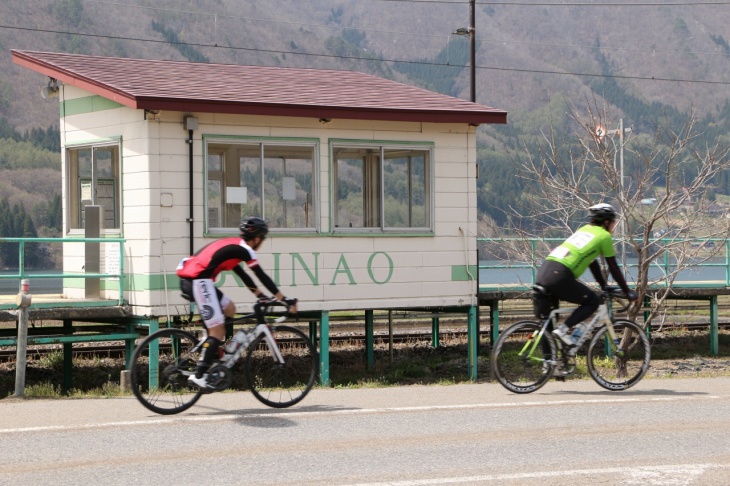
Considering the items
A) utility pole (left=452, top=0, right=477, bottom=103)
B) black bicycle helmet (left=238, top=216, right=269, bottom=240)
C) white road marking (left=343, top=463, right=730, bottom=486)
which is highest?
utility pole (left=452, top=0, right=477, bottom=103)

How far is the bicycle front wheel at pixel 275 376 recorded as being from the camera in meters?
10.6

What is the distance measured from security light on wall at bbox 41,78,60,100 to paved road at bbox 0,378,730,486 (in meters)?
8.71

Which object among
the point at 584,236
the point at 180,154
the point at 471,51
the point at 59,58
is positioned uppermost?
the point at 471,51

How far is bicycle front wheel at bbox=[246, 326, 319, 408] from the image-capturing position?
10609 mm

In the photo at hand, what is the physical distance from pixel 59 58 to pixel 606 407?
1180 cm

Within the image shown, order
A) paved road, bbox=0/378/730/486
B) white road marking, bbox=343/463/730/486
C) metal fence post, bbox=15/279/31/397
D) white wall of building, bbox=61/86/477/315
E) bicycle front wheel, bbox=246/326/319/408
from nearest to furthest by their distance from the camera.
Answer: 1. white road marking, bbox=343/463/730/486
2. paved road, bbox=0/378/730/486
3. bicycle front wheel, bbox=246/326/319/408
4. metal fence post, bbox=15/279/31/397
5. white wall of building, bbox=61/86/477/315

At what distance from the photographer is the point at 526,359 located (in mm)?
11656

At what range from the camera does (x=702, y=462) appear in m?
8.22

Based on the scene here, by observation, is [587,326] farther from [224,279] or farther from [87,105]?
[87,105]

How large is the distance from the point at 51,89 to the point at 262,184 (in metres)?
4.01

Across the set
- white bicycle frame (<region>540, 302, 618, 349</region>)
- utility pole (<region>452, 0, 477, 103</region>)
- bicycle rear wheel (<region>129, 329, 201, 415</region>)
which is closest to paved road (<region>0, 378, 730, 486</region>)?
bicycle rear wheel (<region>129, 329, 201, 415</region>)

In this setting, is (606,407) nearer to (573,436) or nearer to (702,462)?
(573,436)

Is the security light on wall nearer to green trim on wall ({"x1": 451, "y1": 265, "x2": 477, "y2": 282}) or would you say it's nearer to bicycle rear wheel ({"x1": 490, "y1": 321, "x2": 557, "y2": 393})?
green trim on wall ({"x1": 451, "y1": 265, "x2": 477, "y2": 282})

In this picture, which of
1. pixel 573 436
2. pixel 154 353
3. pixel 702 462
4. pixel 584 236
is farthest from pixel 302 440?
pixel 154 353
